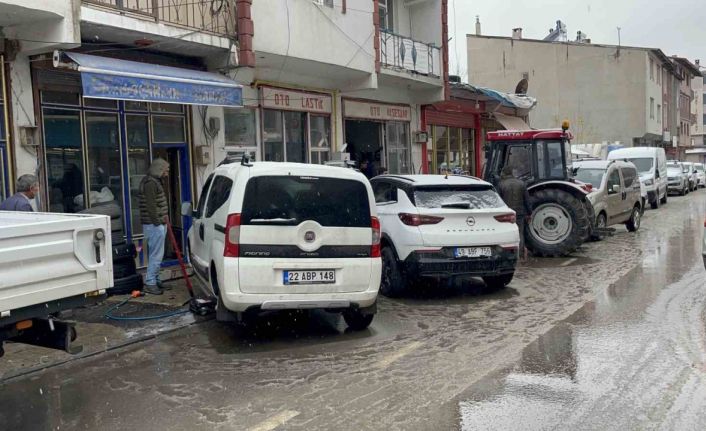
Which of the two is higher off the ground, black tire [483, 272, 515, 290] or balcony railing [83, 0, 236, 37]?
A: balcony railing [83, 0, 236, 37]

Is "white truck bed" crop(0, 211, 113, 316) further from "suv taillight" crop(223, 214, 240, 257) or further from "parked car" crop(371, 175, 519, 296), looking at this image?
"parked car" crop(371, 175, 519, 296)

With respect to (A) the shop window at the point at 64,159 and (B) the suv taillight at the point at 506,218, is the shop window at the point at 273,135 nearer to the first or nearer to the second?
(A) the shop window at the point at 64,159

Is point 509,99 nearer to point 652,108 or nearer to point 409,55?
point 409,55

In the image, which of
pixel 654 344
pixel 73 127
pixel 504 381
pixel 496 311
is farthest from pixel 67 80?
pixel 654 344

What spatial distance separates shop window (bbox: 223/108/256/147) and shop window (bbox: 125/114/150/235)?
1.97 metres

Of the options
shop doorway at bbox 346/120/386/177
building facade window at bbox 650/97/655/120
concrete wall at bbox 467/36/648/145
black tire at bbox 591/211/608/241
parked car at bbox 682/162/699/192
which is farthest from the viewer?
building facade window at bbox 650/97/655/120

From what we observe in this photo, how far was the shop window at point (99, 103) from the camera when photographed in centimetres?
1045

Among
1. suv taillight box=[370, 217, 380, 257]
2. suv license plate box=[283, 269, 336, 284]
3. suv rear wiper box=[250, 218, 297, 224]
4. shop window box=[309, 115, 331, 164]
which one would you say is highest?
shop window box=[309, 115, 331, 164]

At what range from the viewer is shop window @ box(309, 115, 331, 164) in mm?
15677

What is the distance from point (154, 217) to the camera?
9.98 meters

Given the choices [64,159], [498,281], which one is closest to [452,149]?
[498,281]

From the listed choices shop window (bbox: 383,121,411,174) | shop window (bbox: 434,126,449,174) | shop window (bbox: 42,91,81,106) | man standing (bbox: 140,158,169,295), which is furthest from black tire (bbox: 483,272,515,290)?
shop window (bbox: 434,126,449,174)

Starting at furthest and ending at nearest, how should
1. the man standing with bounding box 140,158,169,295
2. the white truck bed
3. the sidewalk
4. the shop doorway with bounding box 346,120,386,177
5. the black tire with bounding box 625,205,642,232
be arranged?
the shop doorway with bounding box 346,120,386,177
the black tire with bounding box 625,205,642,232
the man standing with bounding box 140,158,169,295
the sidewalk
the white truck bed

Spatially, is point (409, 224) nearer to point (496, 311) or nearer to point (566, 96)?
point (496, 311)
